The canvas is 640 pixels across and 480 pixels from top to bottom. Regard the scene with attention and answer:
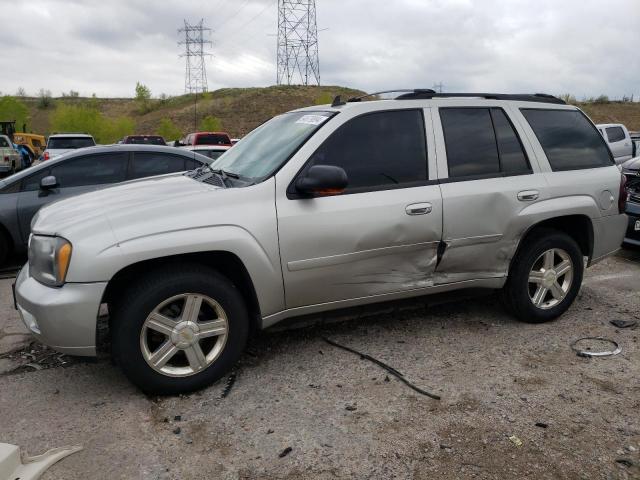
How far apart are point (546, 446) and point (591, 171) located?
2.56m

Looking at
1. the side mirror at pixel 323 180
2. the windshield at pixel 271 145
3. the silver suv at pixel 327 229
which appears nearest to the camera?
→ the silver suv at pixel 327 229

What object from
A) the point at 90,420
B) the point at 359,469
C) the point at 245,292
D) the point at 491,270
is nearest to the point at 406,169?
the point at 491,270

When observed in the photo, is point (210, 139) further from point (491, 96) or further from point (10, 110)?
point (10, 110)

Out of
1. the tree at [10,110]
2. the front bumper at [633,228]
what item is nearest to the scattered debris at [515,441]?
the front bumper at [633,228]

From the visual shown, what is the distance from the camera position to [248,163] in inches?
151

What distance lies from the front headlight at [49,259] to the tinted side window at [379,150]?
157cm

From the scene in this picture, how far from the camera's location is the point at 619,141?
15938 mm

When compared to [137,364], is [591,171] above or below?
above

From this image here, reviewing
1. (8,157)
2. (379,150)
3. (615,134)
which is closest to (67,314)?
(379,150)

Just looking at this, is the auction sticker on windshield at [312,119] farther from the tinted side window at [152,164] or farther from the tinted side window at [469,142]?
the tinted side window at [152,164]

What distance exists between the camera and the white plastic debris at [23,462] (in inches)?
96.2

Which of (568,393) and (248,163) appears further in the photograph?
(248,163)

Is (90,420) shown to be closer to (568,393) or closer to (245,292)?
(245,292)

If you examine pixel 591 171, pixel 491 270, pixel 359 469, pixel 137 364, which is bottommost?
pixel 359 469
